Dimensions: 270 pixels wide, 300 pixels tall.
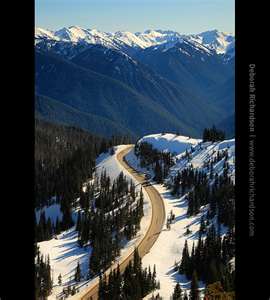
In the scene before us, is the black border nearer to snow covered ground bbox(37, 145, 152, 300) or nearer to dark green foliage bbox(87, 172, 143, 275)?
snow covered ground bbox(37, 145, 152, 300)

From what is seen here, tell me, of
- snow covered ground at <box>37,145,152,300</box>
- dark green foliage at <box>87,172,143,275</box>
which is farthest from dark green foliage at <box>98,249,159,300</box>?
dark green foliage at <box>87,172,143,275</box>

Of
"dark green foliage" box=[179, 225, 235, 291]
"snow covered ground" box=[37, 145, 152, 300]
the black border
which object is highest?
the black border

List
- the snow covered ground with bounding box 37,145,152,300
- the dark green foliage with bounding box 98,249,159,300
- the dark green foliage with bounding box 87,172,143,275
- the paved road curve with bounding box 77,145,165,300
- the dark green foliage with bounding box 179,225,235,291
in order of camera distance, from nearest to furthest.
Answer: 1. the dark green foliage with bounding box 98,249,159,300
2. the dark green foliage with bounding box 179,225,235,291
3. the paved road curve with bounding box 77,145,165,300
4. the snow covered ground with bounding box 37,145,152,300
5. the dark green foliage with bounding box 87,172,143,275
